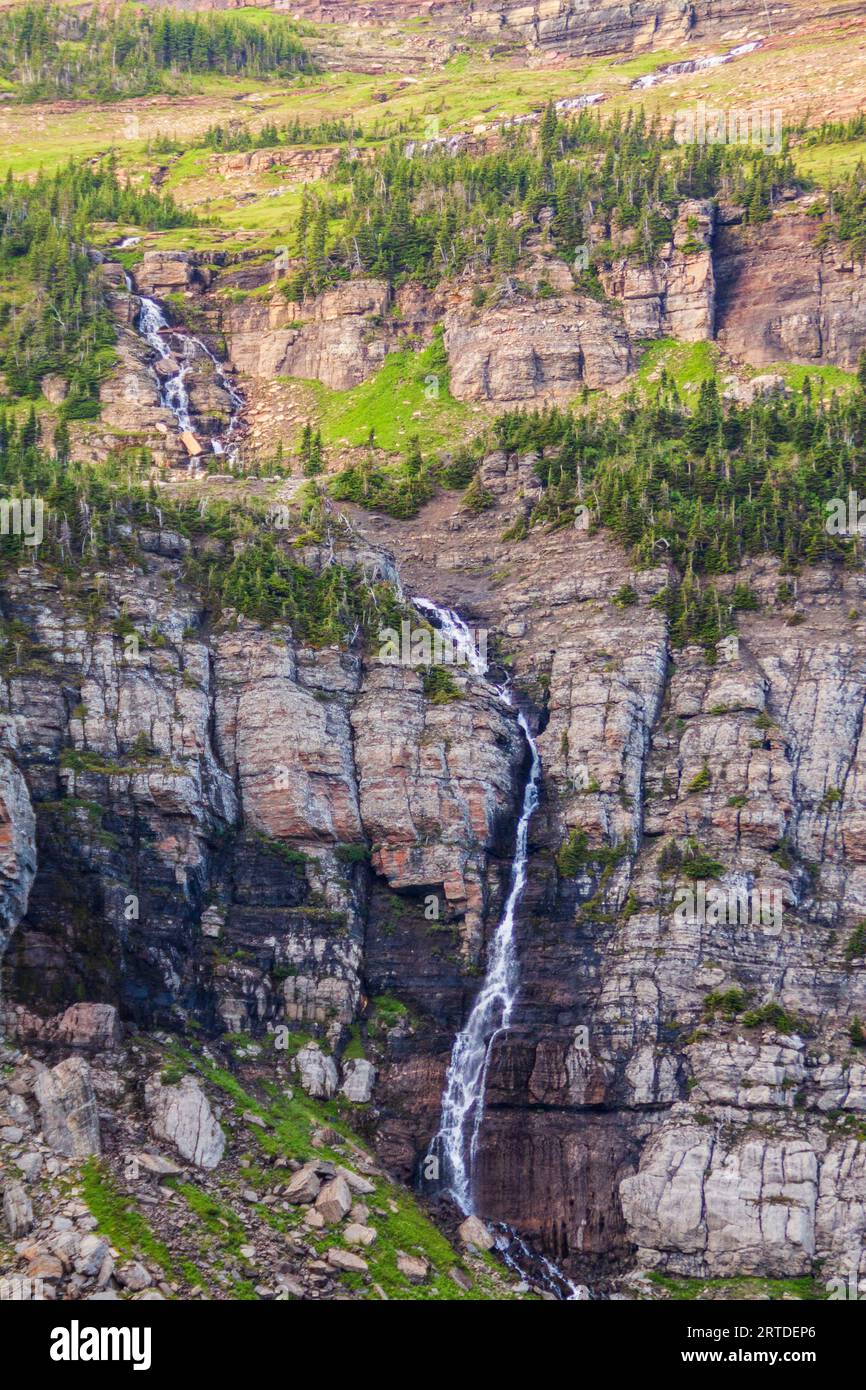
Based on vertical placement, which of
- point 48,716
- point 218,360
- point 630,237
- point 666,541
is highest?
point 630,237

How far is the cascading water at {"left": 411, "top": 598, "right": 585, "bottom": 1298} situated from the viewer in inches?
3713

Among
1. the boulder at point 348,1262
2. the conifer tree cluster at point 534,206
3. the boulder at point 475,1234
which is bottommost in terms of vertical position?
the boulder at point 475,1234

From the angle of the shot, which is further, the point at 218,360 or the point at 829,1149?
the point at 218,360

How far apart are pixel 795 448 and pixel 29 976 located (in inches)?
3105

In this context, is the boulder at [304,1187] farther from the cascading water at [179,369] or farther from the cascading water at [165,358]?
the cascading water at [165,358]

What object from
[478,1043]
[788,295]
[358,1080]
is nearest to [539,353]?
[788,295]

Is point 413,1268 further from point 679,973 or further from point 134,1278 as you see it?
point 679,973

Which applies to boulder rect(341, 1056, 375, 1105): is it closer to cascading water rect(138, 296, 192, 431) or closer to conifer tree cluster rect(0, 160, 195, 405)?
cascading water rect(138, 296, 192, 431)

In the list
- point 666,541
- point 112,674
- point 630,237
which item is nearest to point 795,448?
point 666,541

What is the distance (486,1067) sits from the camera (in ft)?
336

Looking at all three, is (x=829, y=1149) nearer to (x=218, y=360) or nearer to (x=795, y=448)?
(x=795, y=448)

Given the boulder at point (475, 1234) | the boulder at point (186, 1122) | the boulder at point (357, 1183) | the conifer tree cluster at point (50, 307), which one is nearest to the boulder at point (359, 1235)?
the boulder at point (357, 1183)

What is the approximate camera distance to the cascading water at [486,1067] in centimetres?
9431

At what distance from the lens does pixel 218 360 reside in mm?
183250
